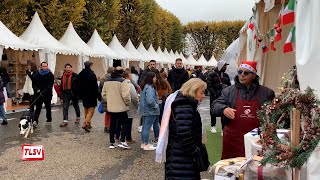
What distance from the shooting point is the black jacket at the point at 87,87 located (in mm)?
10711

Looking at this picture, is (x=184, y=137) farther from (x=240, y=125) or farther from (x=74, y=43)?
(x=74, y=43)

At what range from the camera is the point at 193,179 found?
4.61 metres

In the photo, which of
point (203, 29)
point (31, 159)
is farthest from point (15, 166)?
point (203, 29)

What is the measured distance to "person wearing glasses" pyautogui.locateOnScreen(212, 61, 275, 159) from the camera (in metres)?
4.66

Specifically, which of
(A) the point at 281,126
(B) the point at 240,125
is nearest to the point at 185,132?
(B) the point at 240,125

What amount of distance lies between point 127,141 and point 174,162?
490 cm

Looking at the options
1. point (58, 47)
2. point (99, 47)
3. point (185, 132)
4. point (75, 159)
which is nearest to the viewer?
point (185, 132)

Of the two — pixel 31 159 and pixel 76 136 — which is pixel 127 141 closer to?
pixel 76 136

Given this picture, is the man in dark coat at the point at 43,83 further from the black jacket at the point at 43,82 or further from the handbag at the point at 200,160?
the handbag at the point at 200,160

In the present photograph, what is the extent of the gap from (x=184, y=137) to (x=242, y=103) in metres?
0.77

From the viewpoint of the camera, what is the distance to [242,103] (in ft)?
15.4

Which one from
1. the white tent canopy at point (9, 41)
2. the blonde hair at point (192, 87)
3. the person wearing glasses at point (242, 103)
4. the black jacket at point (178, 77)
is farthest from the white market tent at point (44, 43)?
the person wearing glasses at point (242, 103)

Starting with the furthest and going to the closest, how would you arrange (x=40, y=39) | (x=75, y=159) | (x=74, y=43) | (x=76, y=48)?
(x=74, y=43) < (x=76, y=48) < (x=40, y=39) < (x=75, y=159)

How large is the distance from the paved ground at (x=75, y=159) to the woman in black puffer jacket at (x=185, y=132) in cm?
199
